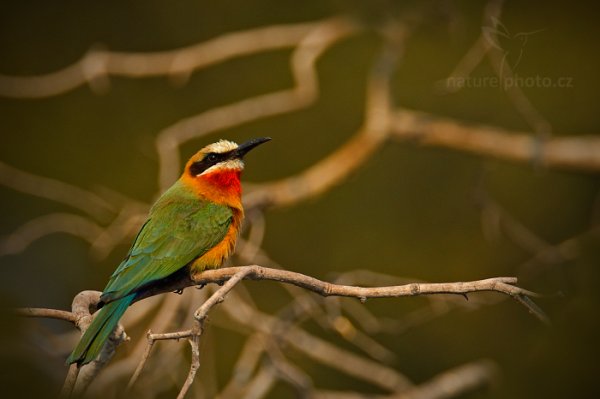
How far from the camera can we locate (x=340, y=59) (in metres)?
7.63

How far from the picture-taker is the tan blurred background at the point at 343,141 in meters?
6.18

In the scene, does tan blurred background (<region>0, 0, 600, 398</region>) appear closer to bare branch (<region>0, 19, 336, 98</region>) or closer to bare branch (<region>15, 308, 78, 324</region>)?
bare branch (<region>0, 19, 336, 98</region>)

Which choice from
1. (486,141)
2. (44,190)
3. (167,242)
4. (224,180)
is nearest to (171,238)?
(167,242)

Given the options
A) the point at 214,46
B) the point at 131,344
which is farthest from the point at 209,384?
the point at 214,46

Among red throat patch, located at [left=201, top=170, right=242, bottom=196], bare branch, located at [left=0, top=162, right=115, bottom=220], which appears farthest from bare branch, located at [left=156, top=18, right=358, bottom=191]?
red throat patch, located at [left=201, top=170, right=242, bottom=196]

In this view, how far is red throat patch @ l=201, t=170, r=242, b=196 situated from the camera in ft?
12.3

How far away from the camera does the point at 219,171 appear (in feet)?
12.4

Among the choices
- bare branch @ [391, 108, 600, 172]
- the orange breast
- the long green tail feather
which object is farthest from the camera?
bare branch @ [391, 108, 600, 172]

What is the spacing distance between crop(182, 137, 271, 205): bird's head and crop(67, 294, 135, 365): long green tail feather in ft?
3.64

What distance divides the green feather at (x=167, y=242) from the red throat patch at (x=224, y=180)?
114 millimetres

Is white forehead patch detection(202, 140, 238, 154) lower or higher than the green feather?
higher

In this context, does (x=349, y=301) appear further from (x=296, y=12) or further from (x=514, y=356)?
(x=296, y=12)

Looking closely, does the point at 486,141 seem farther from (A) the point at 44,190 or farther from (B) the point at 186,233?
(A) the point at 44,190

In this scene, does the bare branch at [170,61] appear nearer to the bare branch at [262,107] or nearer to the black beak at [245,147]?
the bare branch at [262,107]
